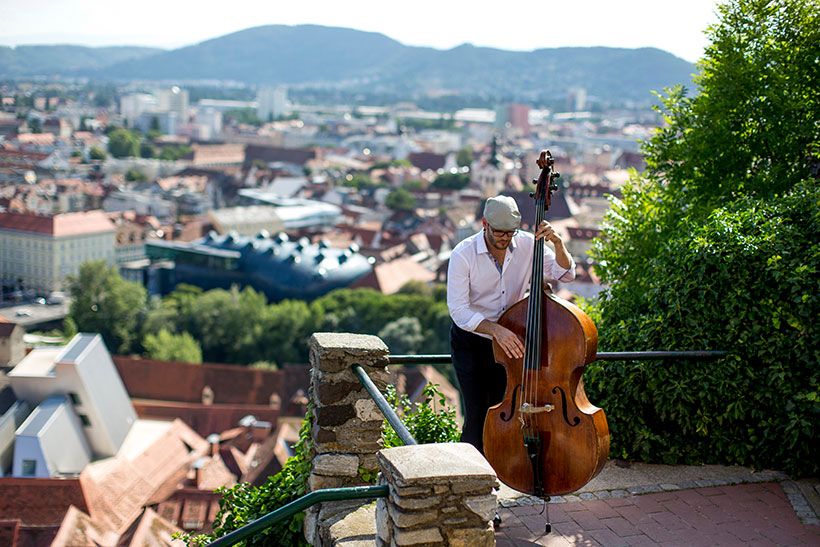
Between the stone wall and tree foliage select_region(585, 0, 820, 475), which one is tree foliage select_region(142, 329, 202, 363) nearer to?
tree foliage select_region(585, 0, 820, 475)

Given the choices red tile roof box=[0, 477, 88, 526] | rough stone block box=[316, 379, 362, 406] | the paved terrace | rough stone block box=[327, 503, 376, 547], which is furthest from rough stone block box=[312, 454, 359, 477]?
red tile roof box=[0, 477, 88, 526]

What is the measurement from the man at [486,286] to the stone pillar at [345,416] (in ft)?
1.76

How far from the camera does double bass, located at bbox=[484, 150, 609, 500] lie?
14.9 ft

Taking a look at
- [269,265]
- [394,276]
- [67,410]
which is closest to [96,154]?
[269,265]

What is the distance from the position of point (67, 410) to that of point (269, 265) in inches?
1325

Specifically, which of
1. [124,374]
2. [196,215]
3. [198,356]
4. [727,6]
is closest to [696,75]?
[727,6]

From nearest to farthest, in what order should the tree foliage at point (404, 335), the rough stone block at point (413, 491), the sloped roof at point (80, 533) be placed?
the rough stone block at point (413, 491), the sloped roof at point (80, 533), the tree foliage at point (404, 335)

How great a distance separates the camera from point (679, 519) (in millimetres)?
5223

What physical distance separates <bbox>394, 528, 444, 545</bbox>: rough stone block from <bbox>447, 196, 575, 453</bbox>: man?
51.8 inches

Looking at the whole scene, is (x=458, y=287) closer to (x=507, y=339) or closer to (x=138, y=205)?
(x=507, y=339)

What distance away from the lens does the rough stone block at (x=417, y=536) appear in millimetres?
3691

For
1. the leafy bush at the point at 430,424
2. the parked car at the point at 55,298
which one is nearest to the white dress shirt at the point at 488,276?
the leafy bush at the point at 430,424

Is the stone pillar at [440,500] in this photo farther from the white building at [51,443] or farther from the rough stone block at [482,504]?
the white building at [51,443]

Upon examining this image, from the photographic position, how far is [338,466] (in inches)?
216
